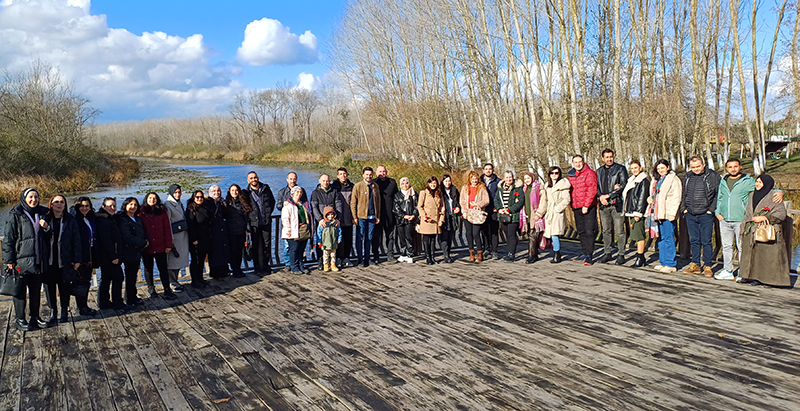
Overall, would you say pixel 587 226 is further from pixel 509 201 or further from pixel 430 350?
pixel 430 350

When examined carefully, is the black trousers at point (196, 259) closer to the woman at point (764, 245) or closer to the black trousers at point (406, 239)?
the black trousers at point (406, 239)

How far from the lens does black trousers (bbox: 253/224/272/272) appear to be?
8117mm

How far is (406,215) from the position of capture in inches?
337

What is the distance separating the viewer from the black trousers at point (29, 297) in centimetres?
557

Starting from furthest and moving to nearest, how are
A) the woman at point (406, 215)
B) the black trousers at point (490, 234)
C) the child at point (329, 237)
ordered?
the black trousers at point (490, 234) → the woman at point (406, 215) → the child at point (329, 237)

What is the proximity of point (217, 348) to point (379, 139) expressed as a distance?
116ft

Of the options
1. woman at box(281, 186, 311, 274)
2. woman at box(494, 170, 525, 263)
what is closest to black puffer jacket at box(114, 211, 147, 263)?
woman at box(281, 186, 311, 274)

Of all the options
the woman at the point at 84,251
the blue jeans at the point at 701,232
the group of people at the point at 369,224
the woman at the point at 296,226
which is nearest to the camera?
the group of people at the point at 369,224

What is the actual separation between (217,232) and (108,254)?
5.27ft

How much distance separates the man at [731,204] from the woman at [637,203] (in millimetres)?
998

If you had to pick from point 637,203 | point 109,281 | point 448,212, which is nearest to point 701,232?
point 637,203

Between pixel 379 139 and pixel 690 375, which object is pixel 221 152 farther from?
pixel 690 375

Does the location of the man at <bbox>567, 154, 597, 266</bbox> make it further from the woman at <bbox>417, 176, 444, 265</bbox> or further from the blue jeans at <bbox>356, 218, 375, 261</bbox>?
the blue jeans at <bbox>356, 218, 375, 261</bbox>

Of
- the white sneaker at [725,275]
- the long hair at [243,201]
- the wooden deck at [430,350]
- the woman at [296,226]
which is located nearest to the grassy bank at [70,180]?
the long hair at [243,201]
